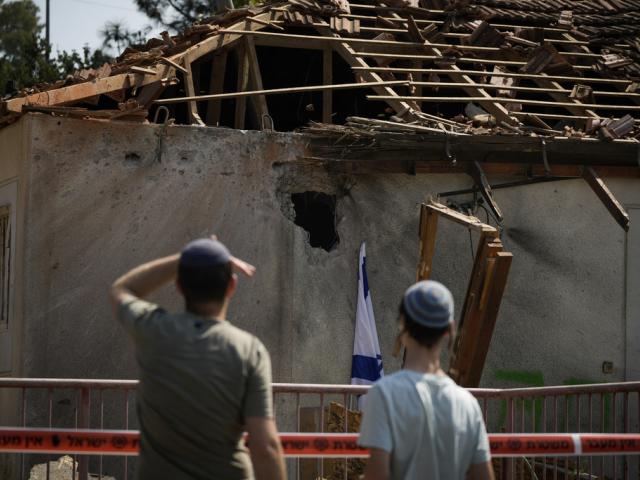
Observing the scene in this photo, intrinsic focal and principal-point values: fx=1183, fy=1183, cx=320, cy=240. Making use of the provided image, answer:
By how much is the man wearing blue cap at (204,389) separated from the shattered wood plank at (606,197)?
7.62 metres

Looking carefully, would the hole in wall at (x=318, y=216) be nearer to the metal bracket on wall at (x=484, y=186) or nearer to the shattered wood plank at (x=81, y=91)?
the metal bracket on wall at (x=484, y=186)

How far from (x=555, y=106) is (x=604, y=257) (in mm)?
1755

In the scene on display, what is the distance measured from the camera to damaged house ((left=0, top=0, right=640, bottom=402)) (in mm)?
11125

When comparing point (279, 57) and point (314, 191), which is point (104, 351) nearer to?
point (314, 191)

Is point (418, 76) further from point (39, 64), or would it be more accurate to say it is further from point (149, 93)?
point (39, 64)

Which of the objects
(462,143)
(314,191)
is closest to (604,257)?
(462,143)

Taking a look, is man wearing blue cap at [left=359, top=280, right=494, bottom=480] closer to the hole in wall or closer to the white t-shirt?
the white t-shirt

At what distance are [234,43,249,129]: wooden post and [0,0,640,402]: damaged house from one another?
0.08ft

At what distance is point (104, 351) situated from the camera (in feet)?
36.8

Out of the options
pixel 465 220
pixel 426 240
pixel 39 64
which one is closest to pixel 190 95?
pixel 426 240

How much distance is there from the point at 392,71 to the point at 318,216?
72.5 inches

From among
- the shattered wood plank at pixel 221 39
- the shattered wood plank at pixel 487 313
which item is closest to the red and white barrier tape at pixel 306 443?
the shattered wood plank at pixel 487 313

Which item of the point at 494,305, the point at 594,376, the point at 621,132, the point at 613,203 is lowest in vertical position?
the point at 594,376

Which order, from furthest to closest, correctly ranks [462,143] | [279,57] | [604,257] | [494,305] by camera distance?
1. [279,57]
2. [604,257]
3. [462,143]
4. [494,305]
